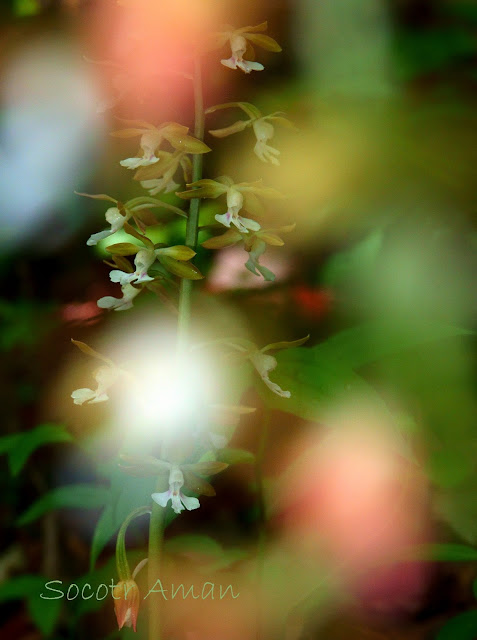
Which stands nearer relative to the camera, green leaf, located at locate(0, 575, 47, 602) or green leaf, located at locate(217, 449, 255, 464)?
green leaf, located at locate(217, 449, 255, 464)

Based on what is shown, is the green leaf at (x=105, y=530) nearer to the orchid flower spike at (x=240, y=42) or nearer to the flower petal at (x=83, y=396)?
the flower petal at (x=83, y=396)

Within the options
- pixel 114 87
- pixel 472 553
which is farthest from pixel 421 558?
pixel 114 87

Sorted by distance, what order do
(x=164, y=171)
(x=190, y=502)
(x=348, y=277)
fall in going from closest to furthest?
1. (x=190, y=502)
2. (x=164, y=171)
3. (x=348, y=277)

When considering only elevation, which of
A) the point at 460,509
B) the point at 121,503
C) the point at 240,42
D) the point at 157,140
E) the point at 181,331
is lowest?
the point at 460,509

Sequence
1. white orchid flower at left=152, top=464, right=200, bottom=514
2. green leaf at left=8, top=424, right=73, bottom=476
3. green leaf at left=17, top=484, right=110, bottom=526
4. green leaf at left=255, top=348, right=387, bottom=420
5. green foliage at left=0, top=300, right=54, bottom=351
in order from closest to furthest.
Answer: white orchid flower at left=152, top=464, right=200, bottom=514 < green leaf at left=255, top=348, right=387, bottom=420 < green leaf at left=8, top=424, right=73, bottom=476 < green leaf at left=17, top=484, right=110, bottom=526 < green foliage at left=0, top=300, right=54, bottom=351

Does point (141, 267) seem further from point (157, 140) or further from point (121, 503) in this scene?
point (121, 503)

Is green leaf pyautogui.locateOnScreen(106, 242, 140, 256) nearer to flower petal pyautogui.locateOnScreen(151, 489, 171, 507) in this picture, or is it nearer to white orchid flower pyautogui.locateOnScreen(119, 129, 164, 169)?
white orchid flower pyautogui.locateOnScreen(119, 129, 164, 169)

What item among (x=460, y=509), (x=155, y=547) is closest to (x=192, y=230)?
(x=155, y=547)

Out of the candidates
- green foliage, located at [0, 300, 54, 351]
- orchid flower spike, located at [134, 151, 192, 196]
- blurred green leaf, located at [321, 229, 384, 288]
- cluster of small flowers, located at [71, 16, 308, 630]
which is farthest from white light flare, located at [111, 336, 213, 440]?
green foliage, located at [0, 300, 54, 351]
